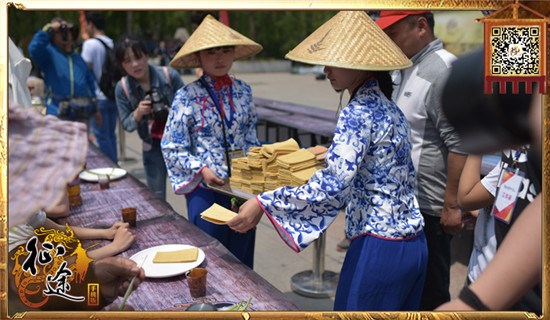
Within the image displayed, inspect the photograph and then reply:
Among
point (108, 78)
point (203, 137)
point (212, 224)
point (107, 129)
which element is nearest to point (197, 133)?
point (203, 137)

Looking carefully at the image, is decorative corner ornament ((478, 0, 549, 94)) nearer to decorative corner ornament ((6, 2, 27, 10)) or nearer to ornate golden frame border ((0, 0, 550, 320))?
ornate golden frame border ((0, 0, 550, 320))

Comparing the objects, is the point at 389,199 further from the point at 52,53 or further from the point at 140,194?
the point at 52,53

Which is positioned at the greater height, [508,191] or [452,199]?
[508,191]

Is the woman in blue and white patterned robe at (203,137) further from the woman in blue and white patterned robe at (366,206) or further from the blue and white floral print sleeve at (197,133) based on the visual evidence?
the woman in blue and white patterned robe at (366,206)

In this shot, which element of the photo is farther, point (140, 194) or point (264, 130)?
point (264, 130)

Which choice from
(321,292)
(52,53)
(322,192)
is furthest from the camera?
(52,53)

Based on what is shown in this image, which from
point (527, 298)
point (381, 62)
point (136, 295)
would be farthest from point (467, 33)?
point (136, 295)

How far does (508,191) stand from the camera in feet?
5.22

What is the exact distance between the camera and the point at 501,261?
1128 mm

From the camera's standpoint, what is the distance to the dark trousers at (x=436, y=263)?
8.75ft

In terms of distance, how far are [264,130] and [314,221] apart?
13.3 ft

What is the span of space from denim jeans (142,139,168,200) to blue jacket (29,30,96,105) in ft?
5.06

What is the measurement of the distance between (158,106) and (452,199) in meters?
2.25

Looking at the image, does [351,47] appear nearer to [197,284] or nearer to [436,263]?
[197,284]
